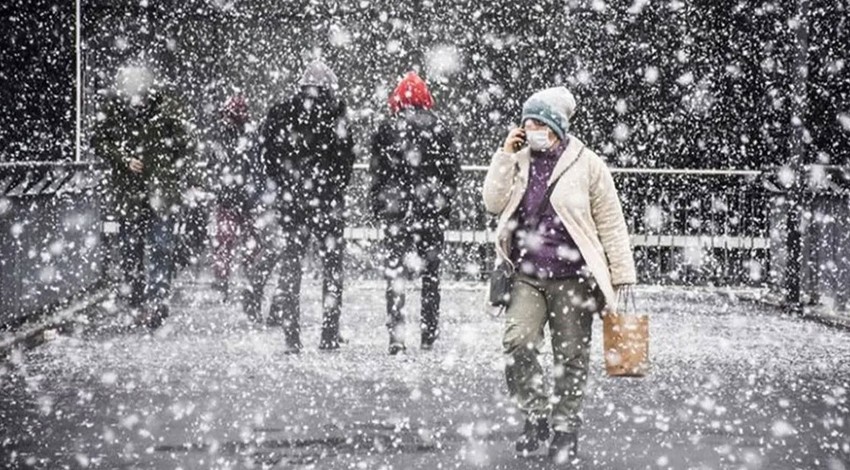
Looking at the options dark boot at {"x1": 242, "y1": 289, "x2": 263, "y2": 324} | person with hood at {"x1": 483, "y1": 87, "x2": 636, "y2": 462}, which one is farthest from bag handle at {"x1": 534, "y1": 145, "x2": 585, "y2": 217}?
dark boot at {"x1": 242, "y1": 289, "x2": 263, "y2": 324}

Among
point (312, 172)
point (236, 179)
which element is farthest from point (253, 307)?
point (312, 172)

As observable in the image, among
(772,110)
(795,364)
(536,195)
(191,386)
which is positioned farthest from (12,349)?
(772,110)

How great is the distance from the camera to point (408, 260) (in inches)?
386

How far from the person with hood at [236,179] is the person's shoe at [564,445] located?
17.5ft

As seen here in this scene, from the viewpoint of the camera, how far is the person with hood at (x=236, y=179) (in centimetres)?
1180

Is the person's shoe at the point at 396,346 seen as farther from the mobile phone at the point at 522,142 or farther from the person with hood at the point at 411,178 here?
the mobile phone at the point at 522,142

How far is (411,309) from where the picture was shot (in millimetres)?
13391

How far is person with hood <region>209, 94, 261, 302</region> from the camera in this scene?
11805 millimetres

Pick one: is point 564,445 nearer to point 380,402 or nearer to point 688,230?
point 380,402

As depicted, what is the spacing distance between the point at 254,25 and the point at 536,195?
43.3 feet

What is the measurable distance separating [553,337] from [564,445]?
1.83 ft

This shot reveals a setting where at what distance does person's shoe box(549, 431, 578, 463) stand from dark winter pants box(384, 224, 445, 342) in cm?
354

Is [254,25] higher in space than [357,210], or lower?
higher

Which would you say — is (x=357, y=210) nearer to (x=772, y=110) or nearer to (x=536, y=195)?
(x=772, y=110)
